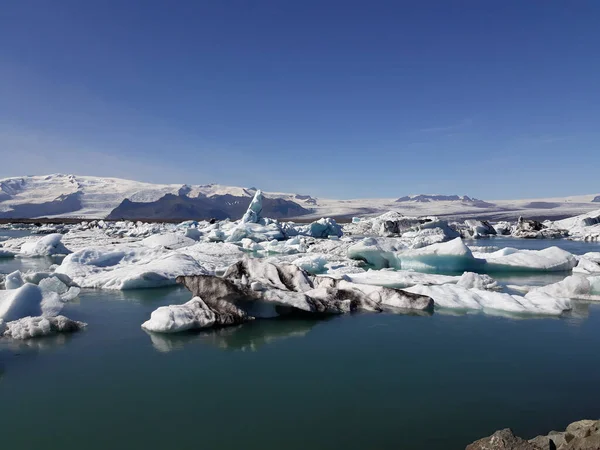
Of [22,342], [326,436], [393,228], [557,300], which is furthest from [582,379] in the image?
[393,228]

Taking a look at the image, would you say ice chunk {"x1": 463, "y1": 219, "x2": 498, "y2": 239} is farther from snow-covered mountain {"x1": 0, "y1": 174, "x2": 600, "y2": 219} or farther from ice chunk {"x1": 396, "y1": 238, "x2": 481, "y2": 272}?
snow-covered mountain {"x1": 0, "y1": 174, "x2": 600, "y2": 219}

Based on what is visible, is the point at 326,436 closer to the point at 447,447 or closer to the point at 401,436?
the point at 401,436

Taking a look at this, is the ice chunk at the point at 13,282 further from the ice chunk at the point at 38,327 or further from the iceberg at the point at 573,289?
the iceberg at the point at 573,289

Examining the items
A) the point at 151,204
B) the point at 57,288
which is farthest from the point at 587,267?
the point at 151,204

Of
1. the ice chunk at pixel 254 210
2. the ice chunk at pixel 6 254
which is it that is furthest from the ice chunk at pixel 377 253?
the ice chunk at pixel 254 210

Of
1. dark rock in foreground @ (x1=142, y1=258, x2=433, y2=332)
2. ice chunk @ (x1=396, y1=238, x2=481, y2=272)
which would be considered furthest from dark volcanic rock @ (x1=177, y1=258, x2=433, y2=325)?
ice chunk @ (x1=396, y1=238, x2=481, y2=272)
